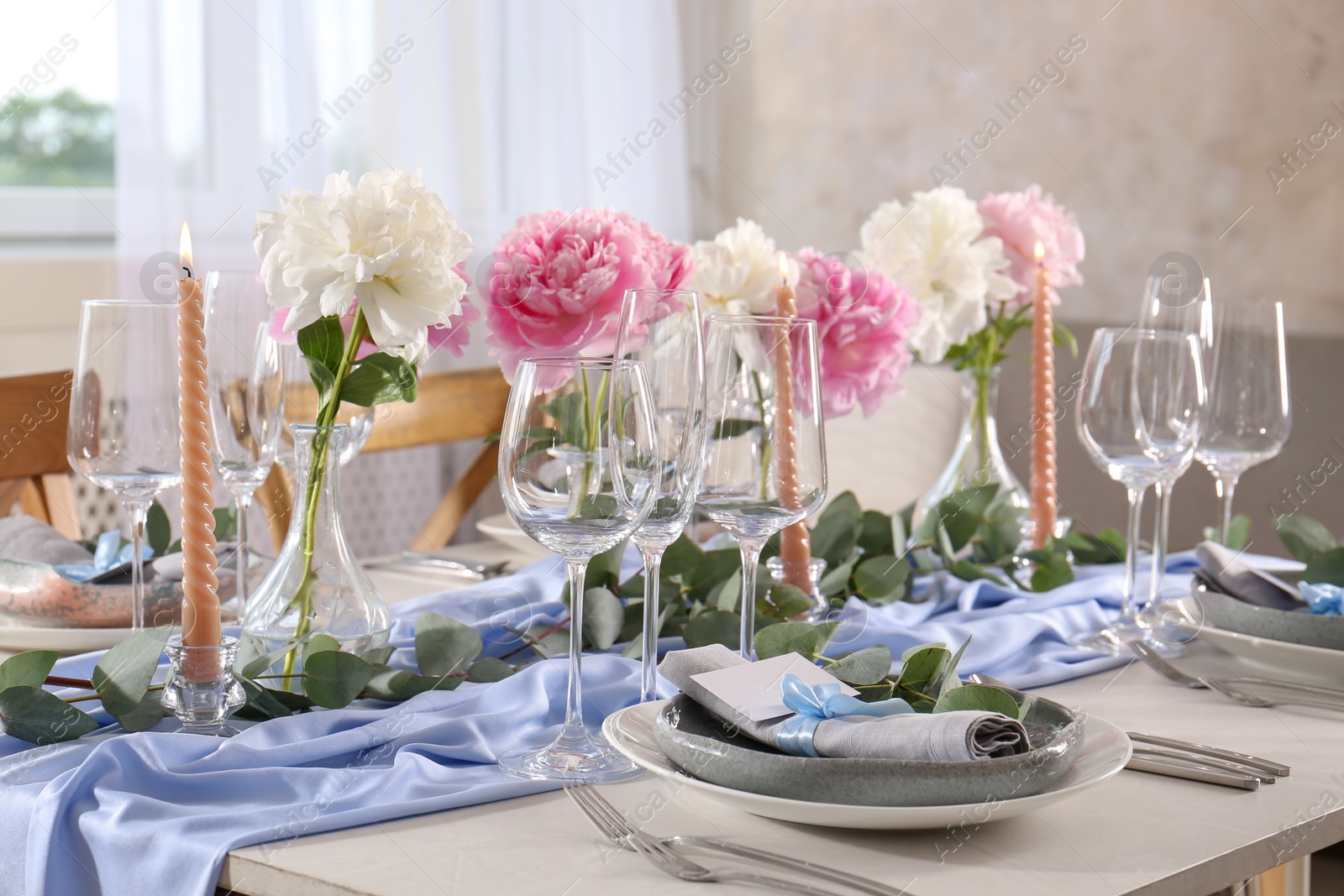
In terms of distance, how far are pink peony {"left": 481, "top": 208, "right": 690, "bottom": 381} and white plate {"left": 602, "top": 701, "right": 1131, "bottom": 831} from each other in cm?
39

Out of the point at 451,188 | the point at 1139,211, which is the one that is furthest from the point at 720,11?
the point at 1139,211

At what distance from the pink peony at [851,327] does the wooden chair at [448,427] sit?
0.69 metres

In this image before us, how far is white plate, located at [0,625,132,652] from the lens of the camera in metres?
0.99

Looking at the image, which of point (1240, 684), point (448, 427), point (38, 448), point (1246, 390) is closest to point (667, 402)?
point (1240, 684)

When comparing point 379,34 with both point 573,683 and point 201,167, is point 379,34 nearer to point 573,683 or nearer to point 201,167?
point 201,167

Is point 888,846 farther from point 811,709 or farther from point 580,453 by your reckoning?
point 580,453

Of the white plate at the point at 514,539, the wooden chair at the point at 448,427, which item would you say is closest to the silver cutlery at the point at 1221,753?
the white plate at the point at 514,539

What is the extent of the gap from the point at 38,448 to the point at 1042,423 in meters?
1.13

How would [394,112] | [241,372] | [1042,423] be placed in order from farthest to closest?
[394,112], [1042,423], [241,372]

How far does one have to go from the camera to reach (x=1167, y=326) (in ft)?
4.07

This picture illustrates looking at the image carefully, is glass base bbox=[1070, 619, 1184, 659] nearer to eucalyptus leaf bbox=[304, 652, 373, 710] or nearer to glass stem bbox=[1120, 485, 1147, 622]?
glass stem bbox=[1120, 485, 1147, 622]

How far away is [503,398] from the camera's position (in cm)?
219

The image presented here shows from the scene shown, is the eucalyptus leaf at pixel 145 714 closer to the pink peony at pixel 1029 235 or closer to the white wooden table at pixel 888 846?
the white wooden table at pixel 888 846

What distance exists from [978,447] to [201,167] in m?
1.83
